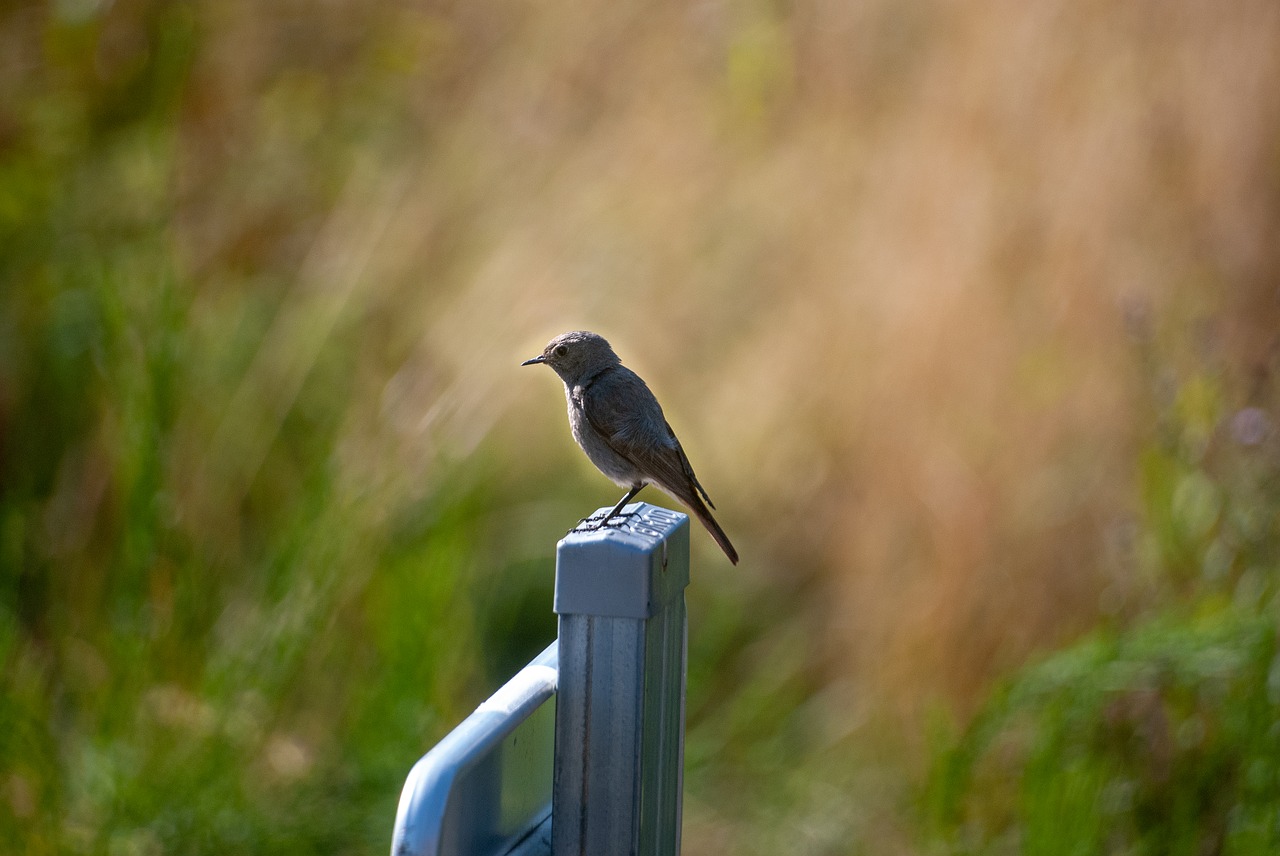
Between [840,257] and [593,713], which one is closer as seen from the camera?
[593,713]

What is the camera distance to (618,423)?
263 centimetres

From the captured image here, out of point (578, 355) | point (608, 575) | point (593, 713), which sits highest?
point (578, 355)

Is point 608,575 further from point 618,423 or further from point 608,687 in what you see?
point 618,423

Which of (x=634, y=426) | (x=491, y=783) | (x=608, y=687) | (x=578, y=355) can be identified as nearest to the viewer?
(x=491, y=783)

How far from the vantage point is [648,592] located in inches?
53.4

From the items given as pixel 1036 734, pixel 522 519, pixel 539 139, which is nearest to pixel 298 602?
pixel 522 519

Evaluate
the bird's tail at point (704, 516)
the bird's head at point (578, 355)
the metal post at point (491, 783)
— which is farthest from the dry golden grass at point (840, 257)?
the metal post at point (491, 783)

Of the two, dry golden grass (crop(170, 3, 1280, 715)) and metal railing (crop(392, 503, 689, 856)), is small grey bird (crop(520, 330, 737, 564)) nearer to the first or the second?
dry golden grass (crop(170, 3, 1280, 715))

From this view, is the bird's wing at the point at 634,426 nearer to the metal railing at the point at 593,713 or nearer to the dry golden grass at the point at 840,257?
the dry golden grass at the point at 840,257

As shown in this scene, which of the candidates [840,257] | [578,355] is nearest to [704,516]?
[578,355]

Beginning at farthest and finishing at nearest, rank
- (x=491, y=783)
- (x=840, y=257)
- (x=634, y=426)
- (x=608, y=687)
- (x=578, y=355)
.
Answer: (x=840, y=257), (x=578, y=355), (x=634, y=426), (x=608, y=687), (x=491, y=783)

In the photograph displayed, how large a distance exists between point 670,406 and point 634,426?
7.69ft

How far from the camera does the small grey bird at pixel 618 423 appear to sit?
263 centimetres

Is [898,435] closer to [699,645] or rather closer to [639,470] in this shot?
[699,645]
